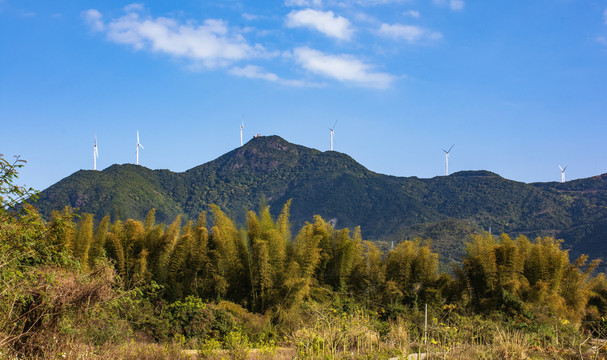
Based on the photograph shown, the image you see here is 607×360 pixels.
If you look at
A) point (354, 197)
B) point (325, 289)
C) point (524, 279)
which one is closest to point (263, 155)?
point (354, 197)

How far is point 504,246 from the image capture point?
12.9 meters

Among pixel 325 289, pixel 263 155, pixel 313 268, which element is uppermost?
pixel 263 155

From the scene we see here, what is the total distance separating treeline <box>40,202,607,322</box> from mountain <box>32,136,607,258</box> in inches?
695

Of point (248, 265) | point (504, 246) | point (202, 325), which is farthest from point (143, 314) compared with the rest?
point (504, 246)

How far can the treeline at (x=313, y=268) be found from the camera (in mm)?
11836

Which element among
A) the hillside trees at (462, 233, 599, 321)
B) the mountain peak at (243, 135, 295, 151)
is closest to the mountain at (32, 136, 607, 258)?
the mountain peak at (243, 135, 295, 151)

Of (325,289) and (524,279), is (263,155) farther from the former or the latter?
(524,279)

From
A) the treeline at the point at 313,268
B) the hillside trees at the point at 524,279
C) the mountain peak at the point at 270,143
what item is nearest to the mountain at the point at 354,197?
the mountain peak at the point at 270,143

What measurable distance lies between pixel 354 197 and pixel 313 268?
35.5 meters

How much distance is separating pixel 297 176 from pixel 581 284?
41.2m

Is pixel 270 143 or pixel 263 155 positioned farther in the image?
pixel 270 143

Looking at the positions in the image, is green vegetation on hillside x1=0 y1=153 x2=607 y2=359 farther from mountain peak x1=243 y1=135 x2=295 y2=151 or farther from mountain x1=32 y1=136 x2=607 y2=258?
mountain peak x1=243 y1=135 x2=295 y2=151

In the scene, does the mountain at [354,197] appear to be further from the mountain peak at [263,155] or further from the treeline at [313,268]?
the treeline at [313,268]

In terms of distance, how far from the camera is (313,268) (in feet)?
40.9
